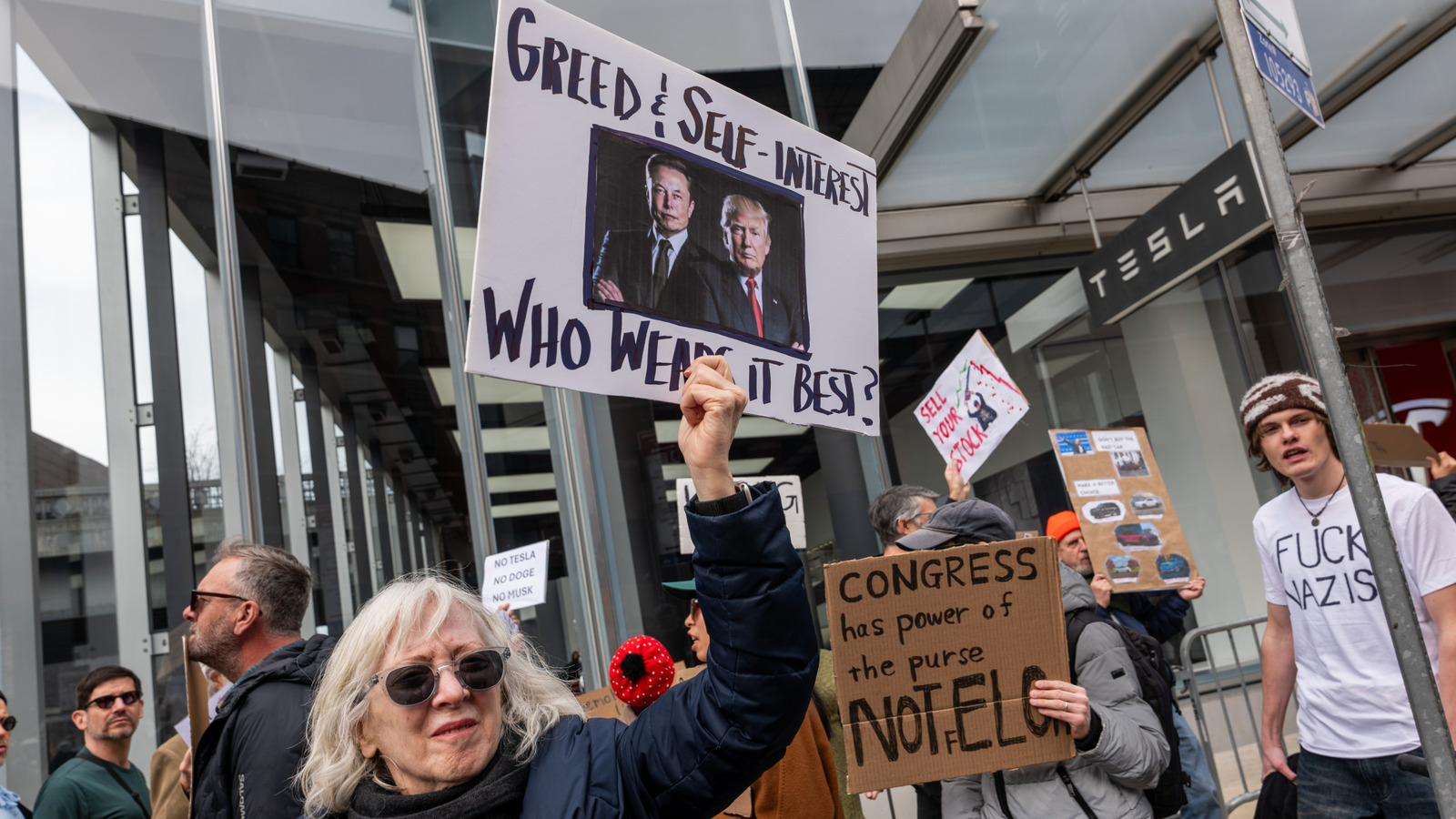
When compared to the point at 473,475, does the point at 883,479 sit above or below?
below

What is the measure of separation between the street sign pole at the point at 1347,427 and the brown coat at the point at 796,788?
1.52m

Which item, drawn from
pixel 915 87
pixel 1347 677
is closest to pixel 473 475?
pixel 915 87

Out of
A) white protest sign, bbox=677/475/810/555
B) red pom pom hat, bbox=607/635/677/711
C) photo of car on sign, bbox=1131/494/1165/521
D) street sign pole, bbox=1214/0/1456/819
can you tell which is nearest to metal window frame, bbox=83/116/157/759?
white protest sign, bbox=677/475/810/555

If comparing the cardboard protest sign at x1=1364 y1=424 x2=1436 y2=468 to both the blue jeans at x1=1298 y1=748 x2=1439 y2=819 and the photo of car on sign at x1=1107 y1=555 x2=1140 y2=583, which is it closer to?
the photo of car on sign at x1=1107 y1=555 x2=1140 y2=583

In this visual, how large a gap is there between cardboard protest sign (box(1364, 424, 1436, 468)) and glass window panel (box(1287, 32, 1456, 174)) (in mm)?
3039

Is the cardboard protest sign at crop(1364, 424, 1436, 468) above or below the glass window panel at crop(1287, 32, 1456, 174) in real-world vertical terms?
below

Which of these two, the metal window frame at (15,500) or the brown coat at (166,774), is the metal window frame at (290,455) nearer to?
the metal window frame at (15,500)

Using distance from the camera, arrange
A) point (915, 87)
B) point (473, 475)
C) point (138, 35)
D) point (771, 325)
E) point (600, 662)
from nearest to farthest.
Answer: point (771, 325)
point (915, 87)
point (600, 662)
point (473, 475)
point (138, 35)

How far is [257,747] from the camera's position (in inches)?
83.5

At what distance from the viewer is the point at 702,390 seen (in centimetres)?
145

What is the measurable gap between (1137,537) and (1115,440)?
661 mm

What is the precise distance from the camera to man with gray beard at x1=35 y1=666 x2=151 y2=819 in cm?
416

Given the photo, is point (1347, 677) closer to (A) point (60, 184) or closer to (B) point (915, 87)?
(B) point (915, 87)

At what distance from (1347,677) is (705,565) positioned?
2029 mm
